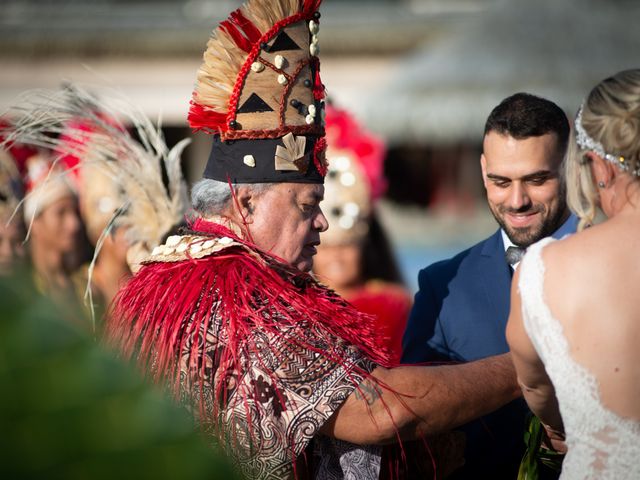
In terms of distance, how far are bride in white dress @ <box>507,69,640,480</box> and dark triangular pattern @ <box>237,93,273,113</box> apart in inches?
36.9

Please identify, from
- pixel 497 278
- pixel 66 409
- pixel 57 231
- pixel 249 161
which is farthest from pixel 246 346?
pixel 57 231

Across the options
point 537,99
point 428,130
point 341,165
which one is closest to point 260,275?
point 537,99

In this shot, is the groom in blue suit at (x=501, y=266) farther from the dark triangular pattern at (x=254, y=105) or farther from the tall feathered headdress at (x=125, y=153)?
the tall feathered headdress at (x=125, y=153)

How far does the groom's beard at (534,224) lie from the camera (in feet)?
9.29

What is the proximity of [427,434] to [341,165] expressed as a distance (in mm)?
2993

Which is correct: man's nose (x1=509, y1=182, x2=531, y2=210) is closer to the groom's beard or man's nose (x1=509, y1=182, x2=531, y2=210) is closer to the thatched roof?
the groom's beard

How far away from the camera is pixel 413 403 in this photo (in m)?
2.07

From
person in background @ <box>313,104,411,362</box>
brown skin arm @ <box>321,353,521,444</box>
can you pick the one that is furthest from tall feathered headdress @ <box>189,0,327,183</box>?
person in background @ <box>313,104,411,362</box>

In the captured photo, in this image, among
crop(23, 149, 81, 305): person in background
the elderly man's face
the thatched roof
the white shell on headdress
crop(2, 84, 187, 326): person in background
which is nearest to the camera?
the elderly man's face

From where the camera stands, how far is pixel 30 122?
9.46 ft

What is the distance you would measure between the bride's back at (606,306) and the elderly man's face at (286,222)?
0.85 m

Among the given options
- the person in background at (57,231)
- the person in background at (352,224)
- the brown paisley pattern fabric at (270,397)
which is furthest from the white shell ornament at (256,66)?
the person in background at (57,231)

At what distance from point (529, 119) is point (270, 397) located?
134 cm

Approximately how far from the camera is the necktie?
115 inches
